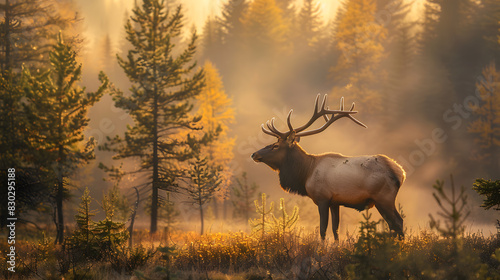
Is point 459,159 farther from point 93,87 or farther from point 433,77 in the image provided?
point 93,87

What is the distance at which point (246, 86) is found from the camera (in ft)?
186

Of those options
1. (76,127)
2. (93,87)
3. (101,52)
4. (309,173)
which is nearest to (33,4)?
(76,127)

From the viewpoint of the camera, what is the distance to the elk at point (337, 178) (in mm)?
8344

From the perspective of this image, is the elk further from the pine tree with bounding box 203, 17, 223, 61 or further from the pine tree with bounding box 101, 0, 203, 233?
the pine tree with bounding box 203, 17, 223, 61

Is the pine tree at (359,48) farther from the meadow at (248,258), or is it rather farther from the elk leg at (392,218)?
the meadow at (248,258)

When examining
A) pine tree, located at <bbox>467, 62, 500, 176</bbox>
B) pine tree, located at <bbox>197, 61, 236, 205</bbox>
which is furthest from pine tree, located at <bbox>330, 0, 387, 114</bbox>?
pine tree, located at <bbox>197, 61, 236, 205</bbox>

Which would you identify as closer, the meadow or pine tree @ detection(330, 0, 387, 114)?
the meadow

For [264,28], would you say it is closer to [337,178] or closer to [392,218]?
[337,178]

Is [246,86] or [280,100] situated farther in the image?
[246,86]

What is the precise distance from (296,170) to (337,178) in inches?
45.9

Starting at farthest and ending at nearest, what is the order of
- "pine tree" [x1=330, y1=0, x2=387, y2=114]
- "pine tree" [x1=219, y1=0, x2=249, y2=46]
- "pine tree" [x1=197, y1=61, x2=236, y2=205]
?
"pine tree" [x1=219, y1=0, x2=249, y2=46] → "pine tree" [x1=330, y1=0, x2=387, y2=114] → "pine tree" [x1=197, y1=61, x2=236, y2=205]

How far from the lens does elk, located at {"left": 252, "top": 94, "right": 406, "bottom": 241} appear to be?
8344 mm

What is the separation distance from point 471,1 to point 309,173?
46.9 m

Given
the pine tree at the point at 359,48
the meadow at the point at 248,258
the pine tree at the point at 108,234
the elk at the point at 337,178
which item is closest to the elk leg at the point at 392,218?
the elk at the point at 337,178
